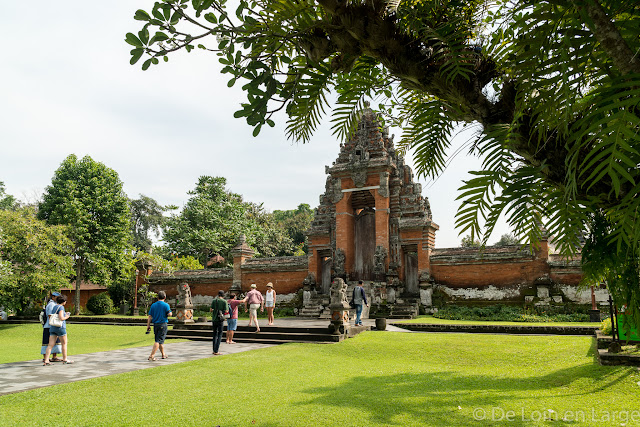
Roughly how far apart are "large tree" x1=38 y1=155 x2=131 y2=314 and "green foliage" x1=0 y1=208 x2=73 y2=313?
214 cm

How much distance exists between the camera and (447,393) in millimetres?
5688

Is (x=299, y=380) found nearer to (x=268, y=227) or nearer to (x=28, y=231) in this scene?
(x=28, y=231)

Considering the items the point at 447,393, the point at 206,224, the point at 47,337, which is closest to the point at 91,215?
the point at 206,224

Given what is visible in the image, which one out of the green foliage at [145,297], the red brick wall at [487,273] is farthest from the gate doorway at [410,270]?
the green foliage at [145,297]

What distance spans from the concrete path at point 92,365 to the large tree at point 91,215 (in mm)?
14347

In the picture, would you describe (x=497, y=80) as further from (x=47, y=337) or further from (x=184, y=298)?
(x=184, y=298)

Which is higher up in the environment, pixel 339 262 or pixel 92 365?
pixel 339 262

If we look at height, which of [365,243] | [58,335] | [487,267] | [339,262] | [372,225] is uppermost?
[372,225]

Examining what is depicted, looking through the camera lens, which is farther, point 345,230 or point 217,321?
point 345,230

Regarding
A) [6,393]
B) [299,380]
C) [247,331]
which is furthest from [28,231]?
[299,380]

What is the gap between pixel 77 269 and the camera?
2408 centimetres

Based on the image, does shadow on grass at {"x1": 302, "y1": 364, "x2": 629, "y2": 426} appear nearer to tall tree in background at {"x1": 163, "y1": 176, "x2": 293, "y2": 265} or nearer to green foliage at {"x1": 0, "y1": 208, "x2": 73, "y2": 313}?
green foliage at {"x1": 0, "y1": 208, "x2": 73, "y2": 313}

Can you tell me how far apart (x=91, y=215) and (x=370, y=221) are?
1577 cm

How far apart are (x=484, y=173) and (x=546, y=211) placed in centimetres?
47
